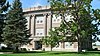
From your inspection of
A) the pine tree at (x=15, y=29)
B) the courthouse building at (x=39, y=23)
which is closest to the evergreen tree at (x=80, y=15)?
the pine tree at (x=15, y=29)

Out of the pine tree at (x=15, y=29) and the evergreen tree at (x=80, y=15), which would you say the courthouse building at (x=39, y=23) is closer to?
the pine tree at (x=15, y=29)

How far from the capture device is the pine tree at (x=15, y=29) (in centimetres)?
4991

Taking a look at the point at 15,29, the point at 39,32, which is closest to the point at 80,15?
the point at 15,29

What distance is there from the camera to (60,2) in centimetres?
4216

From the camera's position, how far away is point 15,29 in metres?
50.7

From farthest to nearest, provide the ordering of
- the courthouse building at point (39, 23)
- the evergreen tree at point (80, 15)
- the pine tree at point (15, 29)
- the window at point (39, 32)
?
the window at point (39, 32)
the courthouse building at point (39, 23)
the pine tree at point (15, 29)
the evergreen tree at point (80, 15)

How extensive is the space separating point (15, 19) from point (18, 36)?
128 inches

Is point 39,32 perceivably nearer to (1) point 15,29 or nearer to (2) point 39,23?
(2) point 39,23

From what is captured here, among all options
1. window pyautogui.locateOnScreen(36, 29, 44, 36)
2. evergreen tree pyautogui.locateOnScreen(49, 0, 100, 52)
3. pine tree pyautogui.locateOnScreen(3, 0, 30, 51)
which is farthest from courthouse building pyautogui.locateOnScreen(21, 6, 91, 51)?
evergreen tree pyautogui.locateOnScreen(49, 0, 100, 52)

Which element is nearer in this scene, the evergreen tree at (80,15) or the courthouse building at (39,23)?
the evergreen tree at (80,15)

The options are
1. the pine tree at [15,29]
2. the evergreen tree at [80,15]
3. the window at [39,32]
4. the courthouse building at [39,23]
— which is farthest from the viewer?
the window at [39,32]

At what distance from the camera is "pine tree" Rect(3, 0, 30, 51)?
164ft

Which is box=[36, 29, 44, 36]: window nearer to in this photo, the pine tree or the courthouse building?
the courthouse building

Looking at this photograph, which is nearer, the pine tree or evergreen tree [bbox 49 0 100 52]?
evergreen tree [bbox 49 0 100 52]
